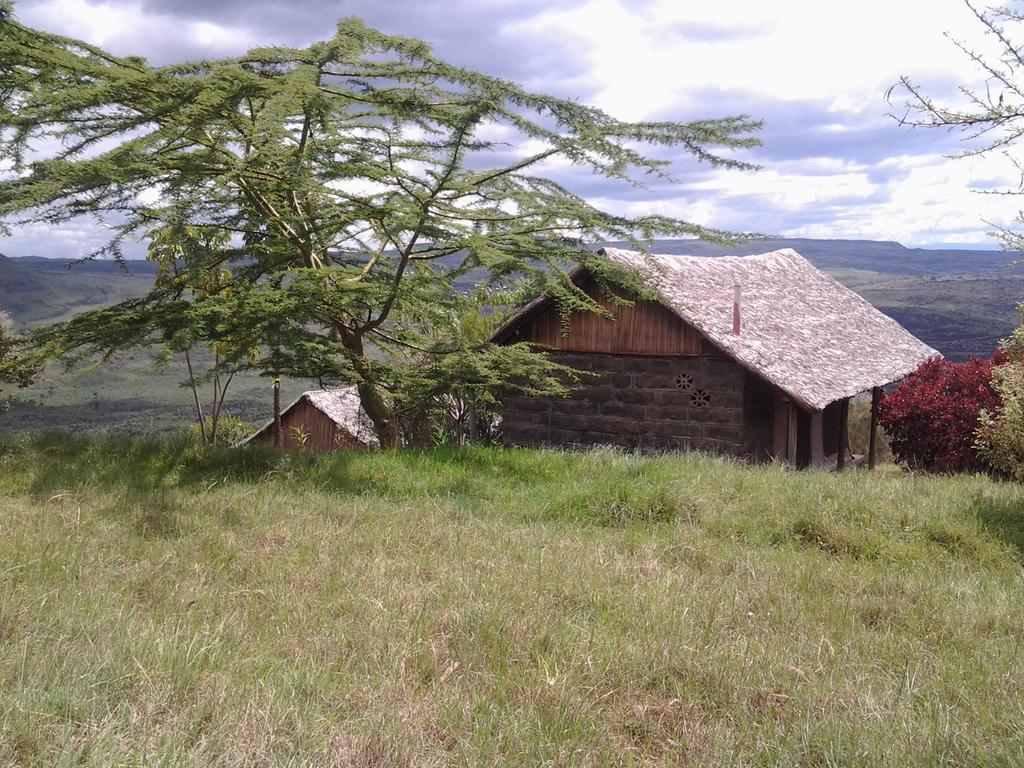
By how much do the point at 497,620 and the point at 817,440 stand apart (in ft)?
51.8

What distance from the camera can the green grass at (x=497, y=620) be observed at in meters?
3.55

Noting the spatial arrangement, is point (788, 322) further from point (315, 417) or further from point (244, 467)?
point (315, 417)

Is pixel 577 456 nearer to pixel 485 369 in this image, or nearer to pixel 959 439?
pixel 485 369

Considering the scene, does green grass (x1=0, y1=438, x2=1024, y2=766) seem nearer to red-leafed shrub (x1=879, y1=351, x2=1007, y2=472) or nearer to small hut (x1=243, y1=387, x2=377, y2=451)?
red-leafed shrub (x1=879, y1=351, x2=1007, y2=472)

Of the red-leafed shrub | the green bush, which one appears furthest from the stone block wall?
the green bush

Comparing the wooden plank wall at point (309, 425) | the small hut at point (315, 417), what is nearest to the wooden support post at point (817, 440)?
the small hut at point (315, 417)

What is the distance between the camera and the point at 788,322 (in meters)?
19.0

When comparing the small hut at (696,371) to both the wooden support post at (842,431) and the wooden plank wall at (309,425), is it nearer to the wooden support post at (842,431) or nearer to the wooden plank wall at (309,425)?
the wooden support post at (842,431)

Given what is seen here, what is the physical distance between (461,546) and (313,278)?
5.43m

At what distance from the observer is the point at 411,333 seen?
13734mm

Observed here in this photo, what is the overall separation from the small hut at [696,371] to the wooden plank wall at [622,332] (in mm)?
23

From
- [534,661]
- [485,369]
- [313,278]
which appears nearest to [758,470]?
[485,369]

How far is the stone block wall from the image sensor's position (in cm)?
1602

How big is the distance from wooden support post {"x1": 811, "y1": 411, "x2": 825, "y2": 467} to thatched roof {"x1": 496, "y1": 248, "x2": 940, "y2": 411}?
1.57 metres
